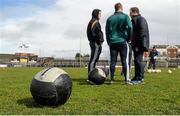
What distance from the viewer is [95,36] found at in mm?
13234

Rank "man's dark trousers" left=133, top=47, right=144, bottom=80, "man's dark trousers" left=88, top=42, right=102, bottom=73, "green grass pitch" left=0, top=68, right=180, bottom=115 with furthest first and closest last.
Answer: "man's dark trousers" left=88, top=42, right=102, bottom=73 → "man's dark trousers" left=133, top=47, right=144, bottom=80 → "green grass pitch" left=0, top=68, right=180, bottom=115

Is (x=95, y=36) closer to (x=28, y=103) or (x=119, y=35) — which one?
(x=119, y=35)

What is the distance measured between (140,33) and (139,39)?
18 cm

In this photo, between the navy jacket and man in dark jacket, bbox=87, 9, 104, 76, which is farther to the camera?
man in dark jacket, bbox=87, 9, 104, 76

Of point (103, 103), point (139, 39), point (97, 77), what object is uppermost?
point (139, 39)

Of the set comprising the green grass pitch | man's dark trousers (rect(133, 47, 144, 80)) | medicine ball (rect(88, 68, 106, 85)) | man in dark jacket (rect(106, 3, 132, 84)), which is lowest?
the green grass pitch

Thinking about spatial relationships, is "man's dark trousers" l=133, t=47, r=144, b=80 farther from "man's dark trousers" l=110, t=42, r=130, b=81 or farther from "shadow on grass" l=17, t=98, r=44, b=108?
"shadow on grass" l=17, t=98, r=44, b=108

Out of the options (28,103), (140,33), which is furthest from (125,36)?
(28,103)

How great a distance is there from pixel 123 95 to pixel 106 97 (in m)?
0.51

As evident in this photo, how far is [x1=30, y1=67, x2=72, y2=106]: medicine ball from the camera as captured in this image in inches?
293

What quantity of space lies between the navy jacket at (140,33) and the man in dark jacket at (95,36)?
125 cm

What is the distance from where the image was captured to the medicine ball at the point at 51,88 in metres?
7.43

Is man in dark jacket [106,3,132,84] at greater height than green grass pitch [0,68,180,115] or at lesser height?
greater

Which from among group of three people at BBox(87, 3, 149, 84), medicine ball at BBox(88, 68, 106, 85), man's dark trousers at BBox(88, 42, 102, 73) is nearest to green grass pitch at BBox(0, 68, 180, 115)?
medicine ball at BBox(88, 68, 106, 85)
